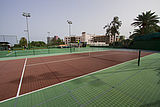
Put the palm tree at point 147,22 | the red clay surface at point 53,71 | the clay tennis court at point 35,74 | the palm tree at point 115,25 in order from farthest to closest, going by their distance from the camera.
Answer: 1. the palm tree at point 115,25
2. the palm tree at point 147,22
3. the red clay surface at point 53,71
4. the clay tennis court at point 35,74

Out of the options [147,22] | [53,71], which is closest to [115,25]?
[147,22]

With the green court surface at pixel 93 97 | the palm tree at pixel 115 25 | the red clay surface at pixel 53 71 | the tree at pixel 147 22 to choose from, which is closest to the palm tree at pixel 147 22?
the tree at pixel 147 22

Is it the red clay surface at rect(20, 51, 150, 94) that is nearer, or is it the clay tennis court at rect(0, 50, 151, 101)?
the clay tennis court at rect(0, 50, 151, 101)

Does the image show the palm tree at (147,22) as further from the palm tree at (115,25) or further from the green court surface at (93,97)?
the green court surface at (93,97)

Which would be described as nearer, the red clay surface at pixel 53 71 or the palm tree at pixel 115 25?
the red clay surface at pixel 53 71

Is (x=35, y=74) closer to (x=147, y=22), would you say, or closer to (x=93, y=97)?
(x=93, y=97)

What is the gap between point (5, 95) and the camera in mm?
3232

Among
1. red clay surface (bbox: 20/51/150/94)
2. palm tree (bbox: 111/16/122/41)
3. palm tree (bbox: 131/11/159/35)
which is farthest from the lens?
palm tree (bbox: 111/16/122/41)

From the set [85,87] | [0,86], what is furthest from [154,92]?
[0,86]

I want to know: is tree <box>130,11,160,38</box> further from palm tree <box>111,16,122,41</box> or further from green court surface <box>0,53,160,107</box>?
green court surface <box>0,53,160,107</box>

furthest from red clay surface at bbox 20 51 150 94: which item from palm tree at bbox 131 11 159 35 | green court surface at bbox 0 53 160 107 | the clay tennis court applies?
palm tree at bbox 131 11 159 35

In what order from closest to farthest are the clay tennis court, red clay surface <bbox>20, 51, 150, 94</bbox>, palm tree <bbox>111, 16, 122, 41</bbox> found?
the clay tennis court < red clay surface <bbox>20, 51, 150, 94</bbox> < palm tree <bbox>111, 16, 122, 41</bbox>

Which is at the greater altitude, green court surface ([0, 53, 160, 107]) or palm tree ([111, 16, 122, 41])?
palm tree ([111, 16, 122, 41])

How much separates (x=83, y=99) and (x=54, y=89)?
59.6 inches
